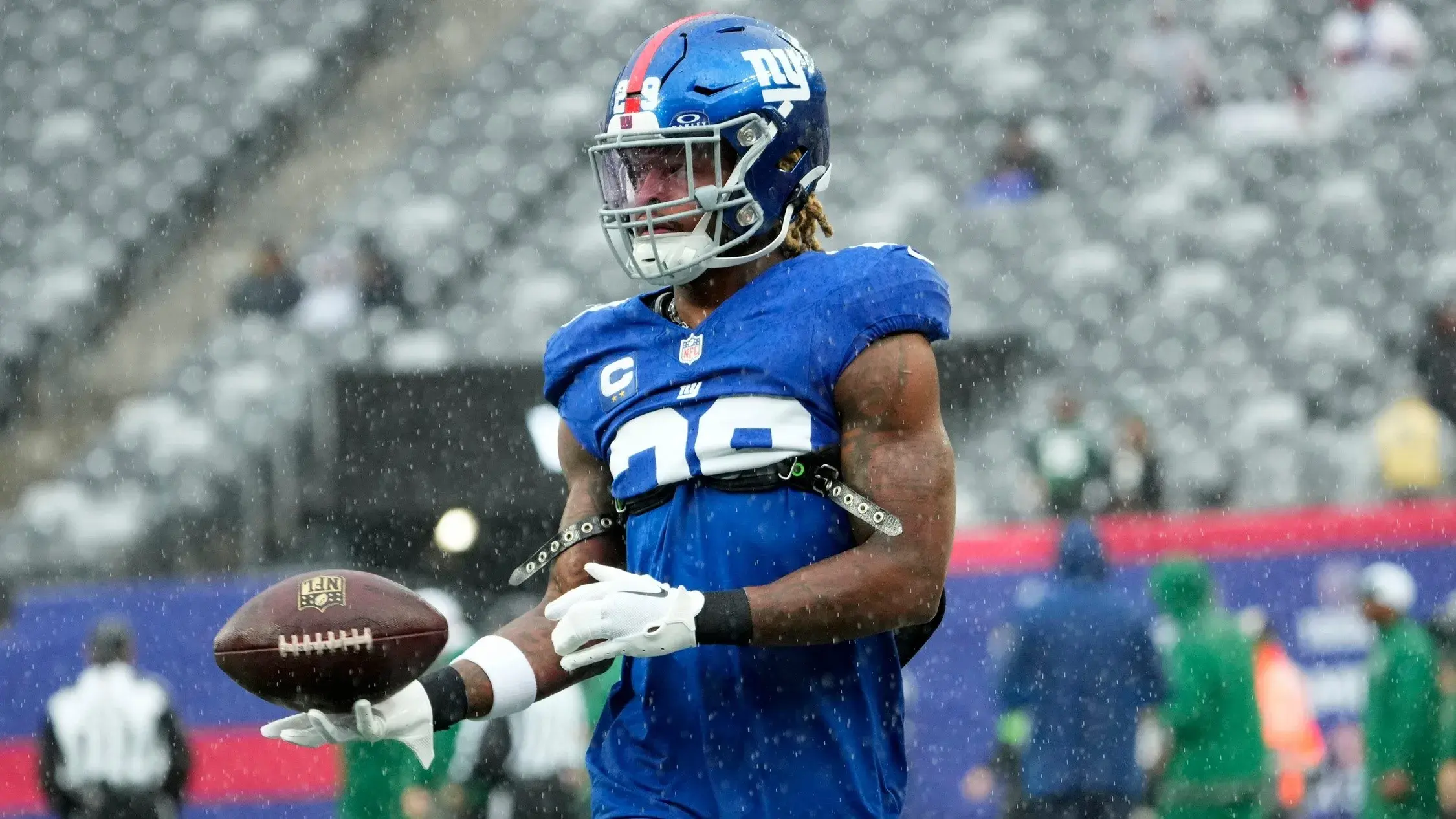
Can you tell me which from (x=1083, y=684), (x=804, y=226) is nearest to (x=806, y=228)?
(x=804, y=226)

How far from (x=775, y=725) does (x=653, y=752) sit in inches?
7.6

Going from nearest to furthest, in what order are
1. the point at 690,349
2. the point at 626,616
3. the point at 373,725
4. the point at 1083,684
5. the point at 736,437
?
the point at 626,616
the point at 373,725
the point at 736,437
the point at 690,349
the point at 1083,684

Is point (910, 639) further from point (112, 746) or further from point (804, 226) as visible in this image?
point (112, 746)

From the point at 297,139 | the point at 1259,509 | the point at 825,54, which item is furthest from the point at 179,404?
the point at 1259,509

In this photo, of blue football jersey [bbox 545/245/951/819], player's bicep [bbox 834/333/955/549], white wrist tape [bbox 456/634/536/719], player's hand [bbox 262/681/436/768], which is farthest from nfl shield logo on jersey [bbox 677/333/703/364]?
player's hand [bbox 262/681/436/768]

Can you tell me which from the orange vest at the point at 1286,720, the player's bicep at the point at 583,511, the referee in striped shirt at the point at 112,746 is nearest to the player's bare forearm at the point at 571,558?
the player's bicep at the point at 583,511

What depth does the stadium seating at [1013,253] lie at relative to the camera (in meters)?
9.56

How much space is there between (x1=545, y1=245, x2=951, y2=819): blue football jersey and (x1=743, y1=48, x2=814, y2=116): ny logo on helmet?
0.26m

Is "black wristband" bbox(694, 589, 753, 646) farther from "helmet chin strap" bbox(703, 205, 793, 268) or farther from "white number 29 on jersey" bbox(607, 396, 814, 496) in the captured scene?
"helmet chin strap" bbox(703, 205, 793, 268)

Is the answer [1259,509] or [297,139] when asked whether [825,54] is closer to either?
[297,139]

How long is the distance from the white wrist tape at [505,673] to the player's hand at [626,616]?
28 centimetres

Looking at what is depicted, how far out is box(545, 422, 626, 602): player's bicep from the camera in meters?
3.10

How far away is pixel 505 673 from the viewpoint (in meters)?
2.88

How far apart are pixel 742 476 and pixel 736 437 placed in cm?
6
